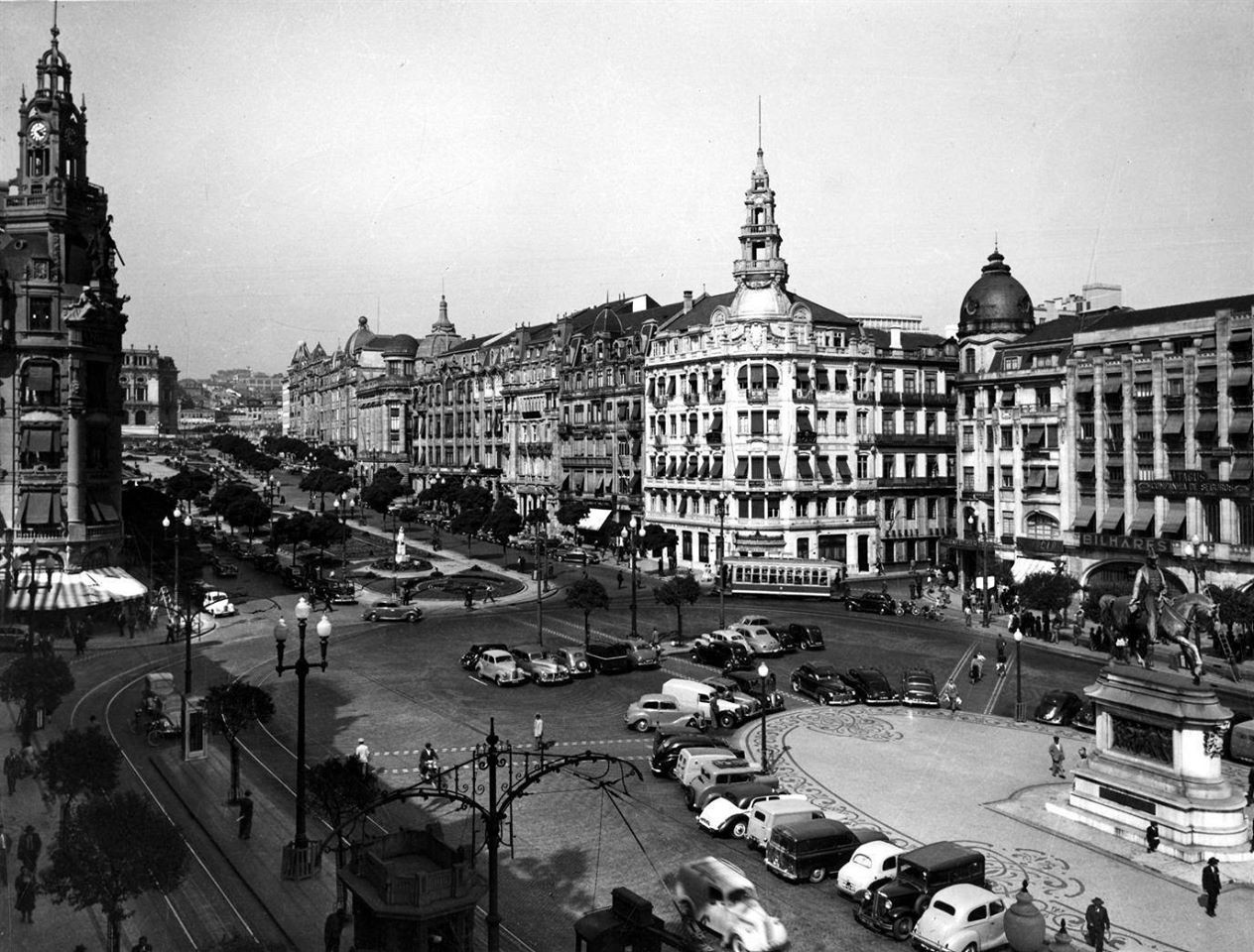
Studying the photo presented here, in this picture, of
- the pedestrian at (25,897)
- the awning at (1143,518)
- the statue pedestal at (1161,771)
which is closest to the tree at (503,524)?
the awning at (1143,518)

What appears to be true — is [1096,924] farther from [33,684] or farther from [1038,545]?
[1038,545]

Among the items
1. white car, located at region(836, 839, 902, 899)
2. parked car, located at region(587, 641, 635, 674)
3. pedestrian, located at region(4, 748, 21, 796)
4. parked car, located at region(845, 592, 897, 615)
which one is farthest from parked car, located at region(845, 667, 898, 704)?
pedestrian, located at region(4, 748, 21, 796)

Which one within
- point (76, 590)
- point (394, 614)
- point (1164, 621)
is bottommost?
point (394, 614)

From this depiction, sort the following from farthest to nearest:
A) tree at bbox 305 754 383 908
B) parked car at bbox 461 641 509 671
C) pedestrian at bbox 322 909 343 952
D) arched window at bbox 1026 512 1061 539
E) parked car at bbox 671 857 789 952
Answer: arched window at bbox 1026 512 1061 539
parked car at bbox 461 641 509 671
tree at bbox 305 754 383 908
parked car at bbox 671 857 789 952
pedestrian at bbox 322 909 343 952

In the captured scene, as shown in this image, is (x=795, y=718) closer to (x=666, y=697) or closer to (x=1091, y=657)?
(x=666, y=697)

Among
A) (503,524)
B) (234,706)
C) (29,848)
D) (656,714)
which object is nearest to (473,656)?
(656,714)

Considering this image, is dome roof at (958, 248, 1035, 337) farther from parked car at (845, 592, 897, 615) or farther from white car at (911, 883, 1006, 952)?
white car at (911, 883, 1006, 952)

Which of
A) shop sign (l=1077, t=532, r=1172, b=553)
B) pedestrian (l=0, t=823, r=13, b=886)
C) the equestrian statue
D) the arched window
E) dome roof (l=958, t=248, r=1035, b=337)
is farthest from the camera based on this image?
dome roof (l=958, t=248, r=1035, b=337)

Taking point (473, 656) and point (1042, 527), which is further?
point (1042, 527)
